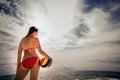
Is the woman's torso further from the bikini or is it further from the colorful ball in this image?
the colorful ball

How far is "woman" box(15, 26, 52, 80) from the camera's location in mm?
3404

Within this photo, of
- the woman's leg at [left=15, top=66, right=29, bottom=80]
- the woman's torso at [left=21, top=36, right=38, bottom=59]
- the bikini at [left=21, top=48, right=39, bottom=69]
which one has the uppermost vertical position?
the woman's torso at [left=21, top=36, right=38, bottom=59]

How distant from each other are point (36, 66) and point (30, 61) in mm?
152

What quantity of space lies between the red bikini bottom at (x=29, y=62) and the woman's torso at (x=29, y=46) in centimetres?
8

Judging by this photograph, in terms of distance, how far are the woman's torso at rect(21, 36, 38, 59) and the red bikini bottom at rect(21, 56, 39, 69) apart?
0.08m

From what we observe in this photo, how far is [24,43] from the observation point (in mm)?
3613

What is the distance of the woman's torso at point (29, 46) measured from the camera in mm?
3580

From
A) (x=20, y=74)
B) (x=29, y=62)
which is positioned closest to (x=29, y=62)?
(x=29, y=62)

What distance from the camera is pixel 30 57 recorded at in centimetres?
353

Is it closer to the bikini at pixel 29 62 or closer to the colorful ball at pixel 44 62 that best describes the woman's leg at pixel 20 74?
the bikini at pixel 29 62

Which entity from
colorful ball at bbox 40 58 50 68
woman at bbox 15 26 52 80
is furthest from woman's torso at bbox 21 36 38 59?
colorful ball at bbox 40 58 50 68

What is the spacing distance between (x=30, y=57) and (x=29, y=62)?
0.39ft

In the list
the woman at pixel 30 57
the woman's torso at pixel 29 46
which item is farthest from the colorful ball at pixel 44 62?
the woman's torso at pixel 29 46

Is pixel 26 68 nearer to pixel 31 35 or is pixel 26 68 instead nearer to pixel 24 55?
pixel 24 55
